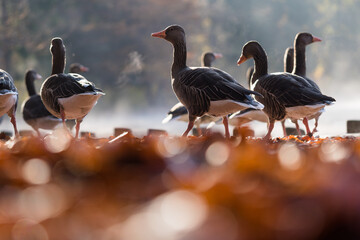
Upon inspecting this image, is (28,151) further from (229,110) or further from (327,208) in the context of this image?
(229,110)

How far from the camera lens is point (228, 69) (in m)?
27.1

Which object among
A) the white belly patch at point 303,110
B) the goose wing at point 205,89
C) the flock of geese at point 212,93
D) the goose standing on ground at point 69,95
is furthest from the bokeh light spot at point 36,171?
the goose standing on ground at point 69,95

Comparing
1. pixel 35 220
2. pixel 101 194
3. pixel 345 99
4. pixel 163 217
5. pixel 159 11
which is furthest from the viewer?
pixel 345 99

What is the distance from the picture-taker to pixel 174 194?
0.92 meters

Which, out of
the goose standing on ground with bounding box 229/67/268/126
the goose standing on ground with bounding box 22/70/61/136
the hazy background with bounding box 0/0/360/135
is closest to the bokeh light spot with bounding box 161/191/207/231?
the goose standing on ground with bounding box 229/67/268/126

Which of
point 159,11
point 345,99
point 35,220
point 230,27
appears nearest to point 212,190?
point 35,220

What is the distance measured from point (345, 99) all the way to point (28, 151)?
38165 millimetres

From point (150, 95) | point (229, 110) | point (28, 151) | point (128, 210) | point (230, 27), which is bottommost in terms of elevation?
point (150, 95)

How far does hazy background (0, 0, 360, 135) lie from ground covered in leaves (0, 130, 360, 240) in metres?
19.6

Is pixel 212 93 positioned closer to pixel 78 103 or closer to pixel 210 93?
pixel 210 93

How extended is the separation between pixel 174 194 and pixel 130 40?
24.1 meters

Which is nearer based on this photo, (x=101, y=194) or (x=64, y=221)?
(x=64, y=221)

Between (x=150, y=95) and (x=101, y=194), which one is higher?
(x=101, y=194)

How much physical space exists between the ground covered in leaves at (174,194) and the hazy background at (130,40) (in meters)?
19.6
